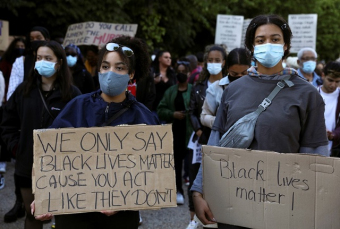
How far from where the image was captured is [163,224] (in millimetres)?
5977

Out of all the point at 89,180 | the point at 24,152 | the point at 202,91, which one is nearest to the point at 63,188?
the point at 89,180

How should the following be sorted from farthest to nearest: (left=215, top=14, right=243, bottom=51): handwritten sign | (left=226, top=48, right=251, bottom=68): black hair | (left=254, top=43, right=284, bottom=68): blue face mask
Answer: (left=215, top=14, right=243, bottom=51): handwritten sign < (left=226, top=48, right=251, bottom=68): black hair < (left=254, top=43, right=284, bottom=68): blue face mask

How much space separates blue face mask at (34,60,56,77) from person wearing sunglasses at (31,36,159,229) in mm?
1201

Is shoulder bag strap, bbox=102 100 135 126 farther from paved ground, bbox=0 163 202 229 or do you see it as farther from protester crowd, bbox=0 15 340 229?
paved ground, bbox=0 163 202 229

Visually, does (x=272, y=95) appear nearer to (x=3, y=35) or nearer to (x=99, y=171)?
(x=99, y=171)

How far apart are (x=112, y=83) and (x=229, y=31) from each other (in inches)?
401

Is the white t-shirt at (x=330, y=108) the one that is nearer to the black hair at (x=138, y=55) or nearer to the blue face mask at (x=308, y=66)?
the blue face mask at (x=308, y=66)

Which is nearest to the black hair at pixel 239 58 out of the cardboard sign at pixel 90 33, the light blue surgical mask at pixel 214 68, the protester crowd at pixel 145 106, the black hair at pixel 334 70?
the protester crowd at pixel 145 106

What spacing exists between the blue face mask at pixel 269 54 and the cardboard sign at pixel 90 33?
690cm

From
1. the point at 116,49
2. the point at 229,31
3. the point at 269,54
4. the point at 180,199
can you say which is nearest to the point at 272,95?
the point at 269,54

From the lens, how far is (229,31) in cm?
1286

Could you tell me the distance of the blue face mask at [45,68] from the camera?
4.26 metres

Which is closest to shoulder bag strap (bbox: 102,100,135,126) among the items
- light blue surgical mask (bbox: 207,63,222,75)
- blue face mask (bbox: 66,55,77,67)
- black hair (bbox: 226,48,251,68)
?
black hair (bbox: 226,48,251,68)

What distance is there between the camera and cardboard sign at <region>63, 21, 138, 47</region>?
9.41m
